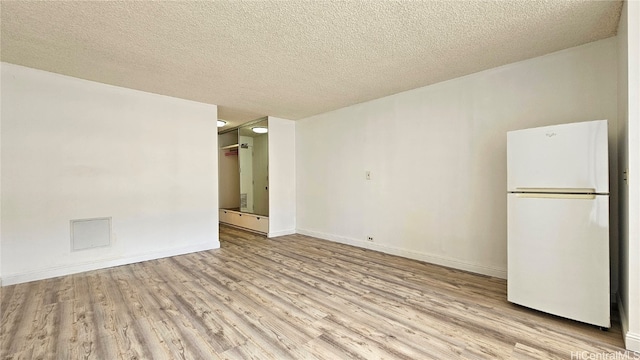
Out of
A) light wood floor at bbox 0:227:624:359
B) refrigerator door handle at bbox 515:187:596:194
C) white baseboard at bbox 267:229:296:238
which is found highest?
refrigerator door handle at bbox 515:187:596:194

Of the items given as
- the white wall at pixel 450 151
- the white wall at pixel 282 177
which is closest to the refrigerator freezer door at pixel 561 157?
the white wall at pixel 450 151

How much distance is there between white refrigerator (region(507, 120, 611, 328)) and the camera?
217 centimetres

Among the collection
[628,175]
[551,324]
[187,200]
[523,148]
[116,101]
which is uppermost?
[116,101]

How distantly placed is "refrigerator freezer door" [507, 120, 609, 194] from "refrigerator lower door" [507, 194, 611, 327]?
13cm

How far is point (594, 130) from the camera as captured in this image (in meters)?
2.20

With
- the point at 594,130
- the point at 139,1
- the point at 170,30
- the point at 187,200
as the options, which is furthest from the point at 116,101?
the point at 594,130

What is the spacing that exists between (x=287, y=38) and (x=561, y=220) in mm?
2926

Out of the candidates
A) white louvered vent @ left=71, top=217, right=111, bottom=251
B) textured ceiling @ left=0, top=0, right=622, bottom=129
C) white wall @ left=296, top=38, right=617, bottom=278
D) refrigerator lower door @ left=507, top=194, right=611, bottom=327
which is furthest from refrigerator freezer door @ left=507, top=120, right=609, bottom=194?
white louvered vent @ left=71, top=217, right=111, bottom=251

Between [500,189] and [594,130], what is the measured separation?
1260 mm

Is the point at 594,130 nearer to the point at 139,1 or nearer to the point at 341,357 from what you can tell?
the point at 341,357

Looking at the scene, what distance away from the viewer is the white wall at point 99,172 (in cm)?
328

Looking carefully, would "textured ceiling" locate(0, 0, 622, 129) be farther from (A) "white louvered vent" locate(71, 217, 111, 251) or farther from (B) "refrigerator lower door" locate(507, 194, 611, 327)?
(A) "white louvered vent" locate(71, 217, 111, 251)

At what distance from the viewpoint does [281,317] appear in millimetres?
2420
